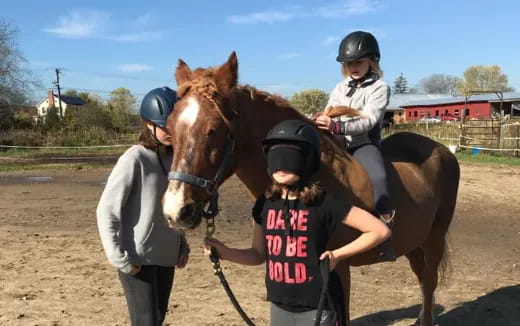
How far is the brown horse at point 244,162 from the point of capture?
2.14 meters

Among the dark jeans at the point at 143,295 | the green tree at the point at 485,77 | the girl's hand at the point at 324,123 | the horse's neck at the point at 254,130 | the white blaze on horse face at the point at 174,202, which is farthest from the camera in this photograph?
the green tree at the point at 485,77

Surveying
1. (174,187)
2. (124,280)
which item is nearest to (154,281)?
(124,280)

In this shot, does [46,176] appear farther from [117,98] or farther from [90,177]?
[117,98]

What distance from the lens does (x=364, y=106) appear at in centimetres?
314

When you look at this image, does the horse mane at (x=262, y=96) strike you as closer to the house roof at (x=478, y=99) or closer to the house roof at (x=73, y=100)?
the house roof at (x=478, y=99)

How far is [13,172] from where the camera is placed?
1764 cm

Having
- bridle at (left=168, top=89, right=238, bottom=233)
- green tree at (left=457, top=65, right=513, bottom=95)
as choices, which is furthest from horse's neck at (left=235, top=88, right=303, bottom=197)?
green tree at (left=457, top=65, right=513, bottom=95)

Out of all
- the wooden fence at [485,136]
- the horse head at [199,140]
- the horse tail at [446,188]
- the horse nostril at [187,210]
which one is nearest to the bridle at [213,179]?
the horse head at [199,140]

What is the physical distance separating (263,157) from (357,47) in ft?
3.64

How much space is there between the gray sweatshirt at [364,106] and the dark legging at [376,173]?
0.10 m

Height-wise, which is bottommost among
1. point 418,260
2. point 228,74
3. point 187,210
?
point 418,260

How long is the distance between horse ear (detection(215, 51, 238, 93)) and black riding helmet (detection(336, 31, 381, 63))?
1.09 m

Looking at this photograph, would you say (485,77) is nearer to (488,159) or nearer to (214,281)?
(488,159)

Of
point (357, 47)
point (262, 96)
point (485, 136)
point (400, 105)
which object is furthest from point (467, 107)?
point (262, 96)
